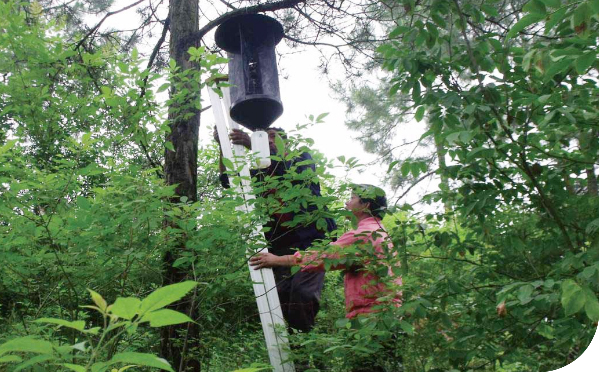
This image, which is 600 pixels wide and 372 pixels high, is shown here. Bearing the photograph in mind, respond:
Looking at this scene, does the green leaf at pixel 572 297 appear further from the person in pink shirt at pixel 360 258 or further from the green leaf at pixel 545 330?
the person in pink shirt at pixel 360 258

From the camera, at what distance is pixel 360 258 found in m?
1.29

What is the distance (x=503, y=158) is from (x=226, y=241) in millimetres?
731

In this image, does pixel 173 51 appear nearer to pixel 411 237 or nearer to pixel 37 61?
pixel 37 61

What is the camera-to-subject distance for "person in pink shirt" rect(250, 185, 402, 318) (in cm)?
126

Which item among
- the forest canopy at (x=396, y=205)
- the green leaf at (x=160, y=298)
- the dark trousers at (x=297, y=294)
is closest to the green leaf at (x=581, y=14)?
the forest canopy at (x=396, y=205)

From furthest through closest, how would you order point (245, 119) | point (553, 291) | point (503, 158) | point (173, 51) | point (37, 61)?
point (173, 51) → point (245, 119) → point (37, 61) → point (503, 158) → point (553, 291)

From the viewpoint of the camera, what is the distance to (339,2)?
2367 mm

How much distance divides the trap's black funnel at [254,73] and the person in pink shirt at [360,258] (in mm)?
441

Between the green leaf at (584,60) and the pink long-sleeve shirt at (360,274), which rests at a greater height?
the green leaf at (584,60)

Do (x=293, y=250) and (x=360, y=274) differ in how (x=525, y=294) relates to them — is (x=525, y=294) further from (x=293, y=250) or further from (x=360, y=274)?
(x=293, y=250)

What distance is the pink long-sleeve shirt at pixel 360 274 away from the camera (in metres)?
1.32

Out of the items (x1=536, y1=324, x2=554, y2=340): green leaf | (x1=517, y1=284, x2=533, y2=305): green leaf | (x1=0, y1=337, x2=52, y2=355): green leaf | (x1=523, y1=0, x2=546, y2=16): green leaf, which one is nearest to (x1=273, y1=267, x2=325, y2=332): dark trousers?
(x1=536, y1=324, x2=554, y2=340): green leaf

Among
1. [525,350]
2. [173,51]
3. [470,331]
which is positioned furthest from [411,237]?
[173,51]

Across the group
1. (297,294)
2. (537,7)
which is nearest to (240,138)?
(297,294)
